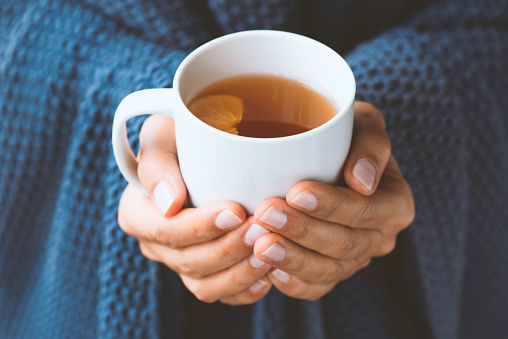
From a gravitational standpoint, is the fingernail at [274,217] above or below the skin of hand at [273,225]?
above

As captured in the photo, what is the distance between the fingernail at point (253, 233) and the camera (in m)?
0.49

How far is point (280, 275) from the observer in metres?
0.59

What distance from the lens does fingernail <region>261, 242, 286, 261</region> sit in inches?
19.6

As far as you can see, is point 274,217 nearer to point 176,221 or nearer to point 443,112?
point 176,221

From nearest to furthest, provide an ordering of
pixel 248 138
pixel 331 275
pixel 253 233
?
pixel 248 138
pixel 253 233
pixel 331 275

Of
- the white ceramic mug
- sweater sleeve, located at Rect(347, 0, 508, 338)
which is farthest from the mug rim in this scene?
sweater sleeve, located at Rect(347, 0, 508, 338)

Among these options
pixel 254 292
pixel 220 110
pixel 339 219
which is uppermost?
pixel 220 110

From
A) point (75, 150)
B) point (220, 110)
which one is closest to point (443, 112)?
point (220, 110)

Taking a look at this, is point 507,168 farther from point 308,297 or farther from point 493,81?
point 308,297

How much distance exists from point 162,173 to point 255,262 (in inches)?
5.3

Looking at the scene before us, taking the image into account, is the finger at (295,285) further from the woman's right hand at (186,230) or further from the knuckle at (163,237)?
the knuckle at (163,237)


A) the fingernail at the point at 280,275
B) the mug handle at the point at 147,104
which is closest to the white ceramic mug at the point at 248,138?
the mug handle at the point at 147,104

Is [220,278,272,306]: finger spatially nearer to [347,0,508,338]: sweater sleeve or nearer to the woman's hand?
the woman's hand

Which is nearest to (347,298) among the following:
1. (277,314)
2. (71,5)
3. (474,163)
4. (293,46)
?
(277,314)
